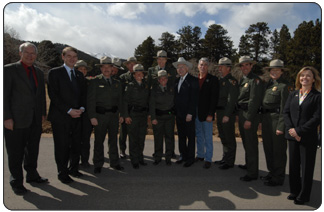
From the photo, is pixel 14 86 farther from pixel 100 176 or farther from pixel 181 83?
pixel 181 83

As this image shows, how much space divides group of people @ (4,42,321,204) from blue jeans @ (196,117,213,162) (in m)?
0.02

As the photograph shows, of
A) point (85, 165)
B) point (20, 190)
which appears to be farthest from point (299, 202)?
point (20, 190)

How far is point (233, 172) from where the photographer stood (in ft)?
14.8

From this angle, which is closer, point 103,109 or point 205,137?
point 103,109

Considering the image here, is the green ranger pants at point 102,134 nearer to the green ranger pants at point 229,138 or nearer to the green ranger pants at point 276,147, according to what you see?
the green ranger pants at point 229,138

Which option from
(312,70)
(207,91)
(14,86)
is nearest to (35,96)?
(14,86)

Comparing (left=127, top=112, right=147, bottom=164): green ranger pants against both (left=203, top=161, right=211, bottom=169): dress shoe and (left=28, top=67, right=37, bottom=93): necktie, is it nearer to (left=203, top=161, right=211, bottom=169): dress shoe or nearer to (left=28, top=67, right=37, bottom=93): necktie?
(left=203, top=161, right=211, bottom=169): dress shoe

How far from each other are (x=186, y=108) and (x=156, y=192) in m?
1.89

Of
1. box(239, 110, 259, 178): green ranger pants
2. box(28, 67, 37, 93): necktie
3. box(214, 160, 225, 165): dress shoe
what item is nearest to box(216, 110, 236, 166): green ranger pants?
box(214, 160, 225, 165): dress shoe

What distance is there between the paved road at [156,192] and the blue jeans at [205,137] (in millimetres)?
394

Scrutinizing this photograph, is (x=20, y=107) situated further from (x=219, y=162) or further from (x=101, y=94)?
(x=219, y=162)

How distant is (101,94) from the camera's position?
431cm

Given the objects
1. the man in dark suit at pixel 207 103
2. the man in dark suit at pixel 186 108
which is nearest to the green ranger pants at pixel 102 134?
the man in dark suit at pixel 186 108

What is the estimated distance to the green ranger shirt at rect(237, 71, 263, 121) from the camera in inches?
158
